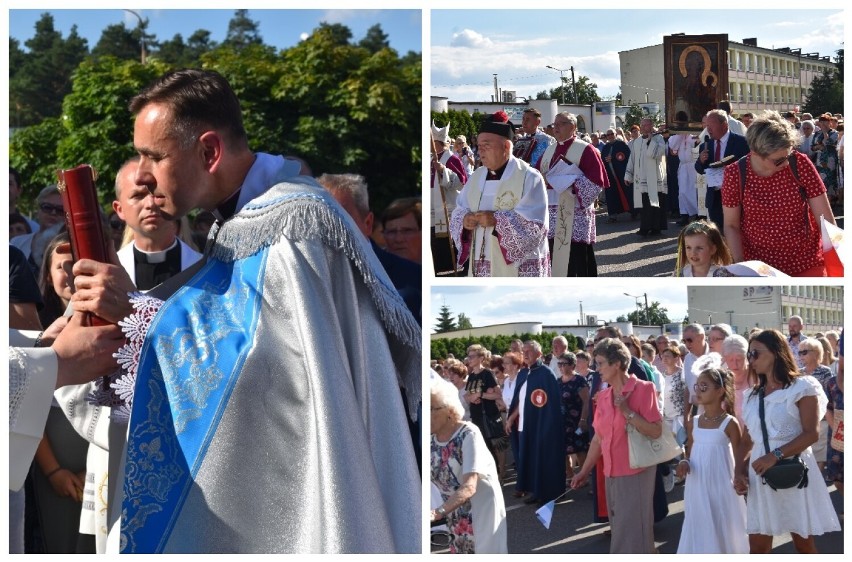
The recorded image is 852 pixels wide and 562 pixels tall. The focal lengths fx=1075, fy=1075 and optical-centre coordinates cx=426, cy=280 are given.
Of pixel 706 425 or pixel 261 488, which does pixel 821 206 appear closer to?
pixel 706 425

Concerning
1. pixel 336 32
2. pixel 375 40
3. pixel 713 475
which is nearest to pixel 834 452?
pixel 713 475

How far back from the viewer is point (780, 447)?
4129mm

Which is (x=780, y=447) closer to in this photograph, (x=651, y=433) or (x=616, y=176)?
(x=651, y=433)

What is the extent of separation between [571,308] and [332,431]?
170 centimetres

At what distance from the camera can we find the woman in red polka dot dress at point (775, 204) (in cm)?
420

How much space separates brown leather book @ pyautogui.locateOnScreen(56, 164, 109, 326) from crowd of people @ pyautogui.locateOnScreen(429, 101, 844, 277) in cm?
177

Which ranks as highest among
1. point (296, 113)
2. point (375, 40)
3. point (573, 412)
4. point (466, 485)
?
point (375, 40)

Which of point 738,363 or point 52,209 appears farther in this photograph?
point 52,209

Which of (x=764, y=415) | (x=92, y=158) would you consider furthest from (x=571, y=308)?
(x=92, y=158)

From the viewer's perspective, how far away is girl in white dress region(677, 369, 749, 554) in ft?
13.4

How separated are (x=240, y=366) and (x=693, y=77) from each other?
2337 mm

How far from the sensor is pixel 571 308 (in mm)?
4109

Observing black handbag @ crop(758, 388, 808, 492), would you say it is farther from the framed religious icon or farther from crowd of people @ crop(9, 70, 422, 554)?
crowd of people @ crop(9, 70, 422, 554)

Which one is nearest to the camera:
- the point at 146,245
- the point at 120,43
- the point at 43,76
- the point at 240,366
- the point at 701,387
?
the point at 240,366
